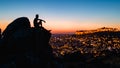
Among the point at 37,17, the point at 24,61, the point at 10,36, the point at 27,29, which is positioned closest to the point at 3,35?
the point at 10,36

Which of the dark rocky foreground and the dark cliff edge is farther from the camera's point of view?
the dark cliff edge

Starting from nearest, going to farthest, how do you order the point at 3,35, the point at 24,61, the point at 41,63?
the point at 24,61 → the point at 41,63 → the point at 3,35

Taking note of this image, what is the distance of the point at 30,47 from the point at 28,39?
4.34 ft

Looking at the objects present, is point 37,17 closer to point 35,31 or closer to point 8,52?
point 35,31

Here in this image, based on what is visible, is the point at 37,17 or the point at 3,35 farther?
the point at 3,35

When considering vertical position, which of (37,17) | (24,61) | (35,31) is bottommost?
(24,61)

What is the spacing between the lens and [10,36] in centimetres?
3550

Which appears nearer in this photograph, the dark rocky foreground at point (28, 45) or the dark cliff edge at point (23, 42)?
the dark rocky foreground at point (28, 45)

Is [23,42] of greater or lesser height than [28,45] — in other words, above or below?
above

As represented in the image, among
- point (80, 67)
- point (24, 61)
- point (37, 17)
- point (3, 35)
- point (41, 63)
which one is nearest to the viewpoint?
point (24, 61)

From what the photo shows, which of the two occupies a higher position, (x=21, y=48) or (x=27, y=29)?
(x=27, y=29)

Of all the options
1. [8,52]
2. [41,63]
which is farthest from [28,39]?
[41,63]

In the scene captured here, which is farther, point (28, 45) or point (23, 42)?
point (28, 45)

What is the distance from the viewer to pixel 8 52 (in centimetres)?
3412
